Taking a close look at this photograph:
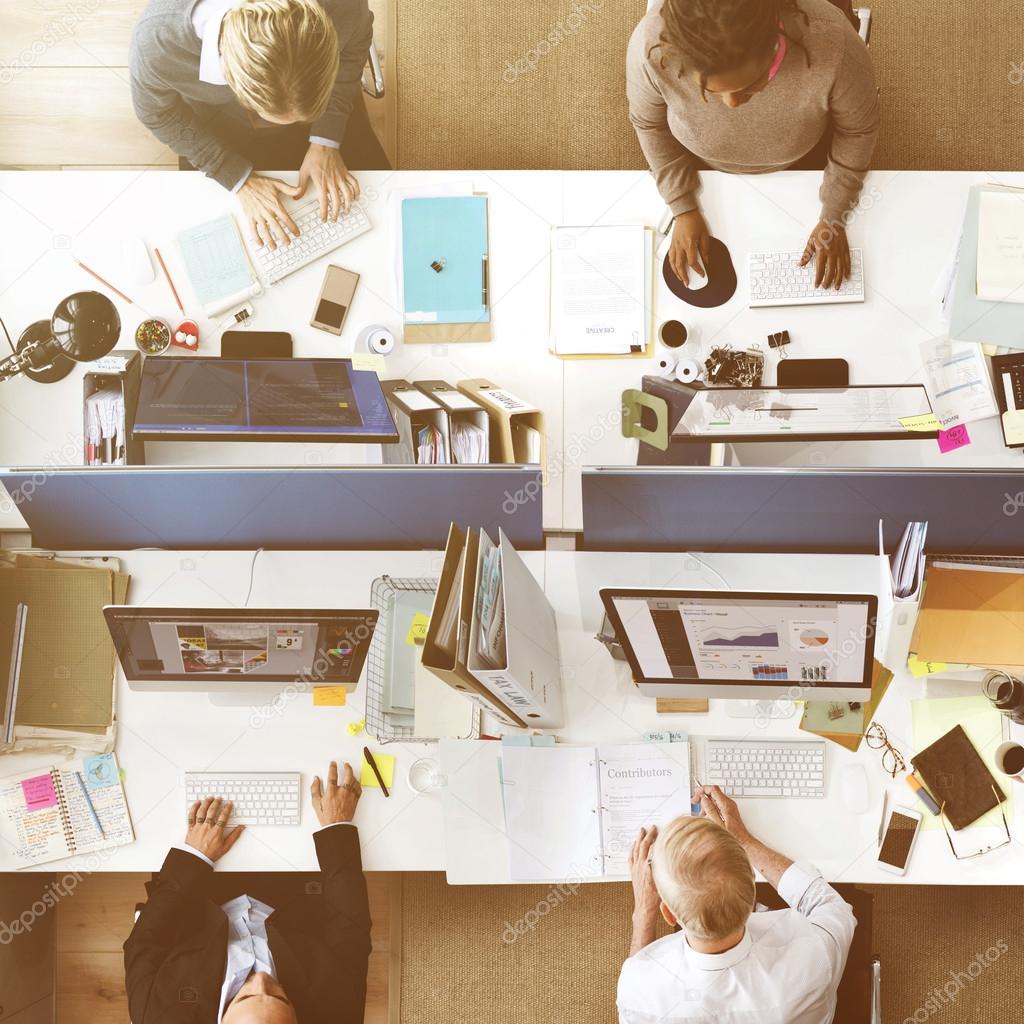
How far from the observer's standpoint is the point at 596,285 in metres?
2.17

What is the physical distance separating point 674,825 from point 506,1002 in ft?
4.12

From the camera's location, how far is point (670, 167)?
2117 mm

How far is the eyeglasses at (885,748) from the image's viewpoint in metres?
2.01

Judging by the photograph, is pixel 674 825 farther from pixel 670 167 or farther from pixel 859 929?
pixel 670 167

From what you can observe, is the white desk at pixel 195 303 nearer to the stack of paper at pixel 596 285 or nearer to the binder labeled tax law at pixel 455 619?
the stack of paper at pixel 596 285

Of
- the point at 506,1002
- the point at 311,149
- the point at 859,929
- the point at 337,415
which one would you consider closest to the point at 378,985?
the point at 506,1002

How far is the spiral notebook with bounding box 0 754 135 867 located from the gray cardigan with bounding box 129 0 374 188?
1.53m

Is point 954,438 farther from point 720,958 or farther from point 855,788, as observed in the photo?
point 720,958

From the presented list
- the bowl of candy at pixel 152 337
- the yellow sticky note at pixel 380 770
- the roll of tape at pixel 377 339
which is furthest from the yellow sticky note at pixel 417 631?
the bowl of candy at pixel 152 337

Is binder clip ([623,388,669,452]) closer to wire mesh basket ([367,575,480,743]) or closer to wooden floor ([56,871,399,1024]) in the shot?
wire mesh basket ([367,575,480,743])

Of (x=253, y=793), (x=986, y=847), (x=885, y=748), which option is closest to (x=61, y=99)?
(x=253, y=793)

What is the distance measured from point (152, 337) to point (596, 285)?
1134mm

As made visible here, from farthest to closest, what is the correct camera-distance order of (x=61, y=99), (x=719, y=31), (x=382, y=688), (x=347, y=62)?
1. (x=61, y=99)
2. (x=347, y=62)
3. (x=382, y=688)
4. (x=719, y=31)

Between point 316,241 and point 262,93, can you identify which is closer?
point 262,93
